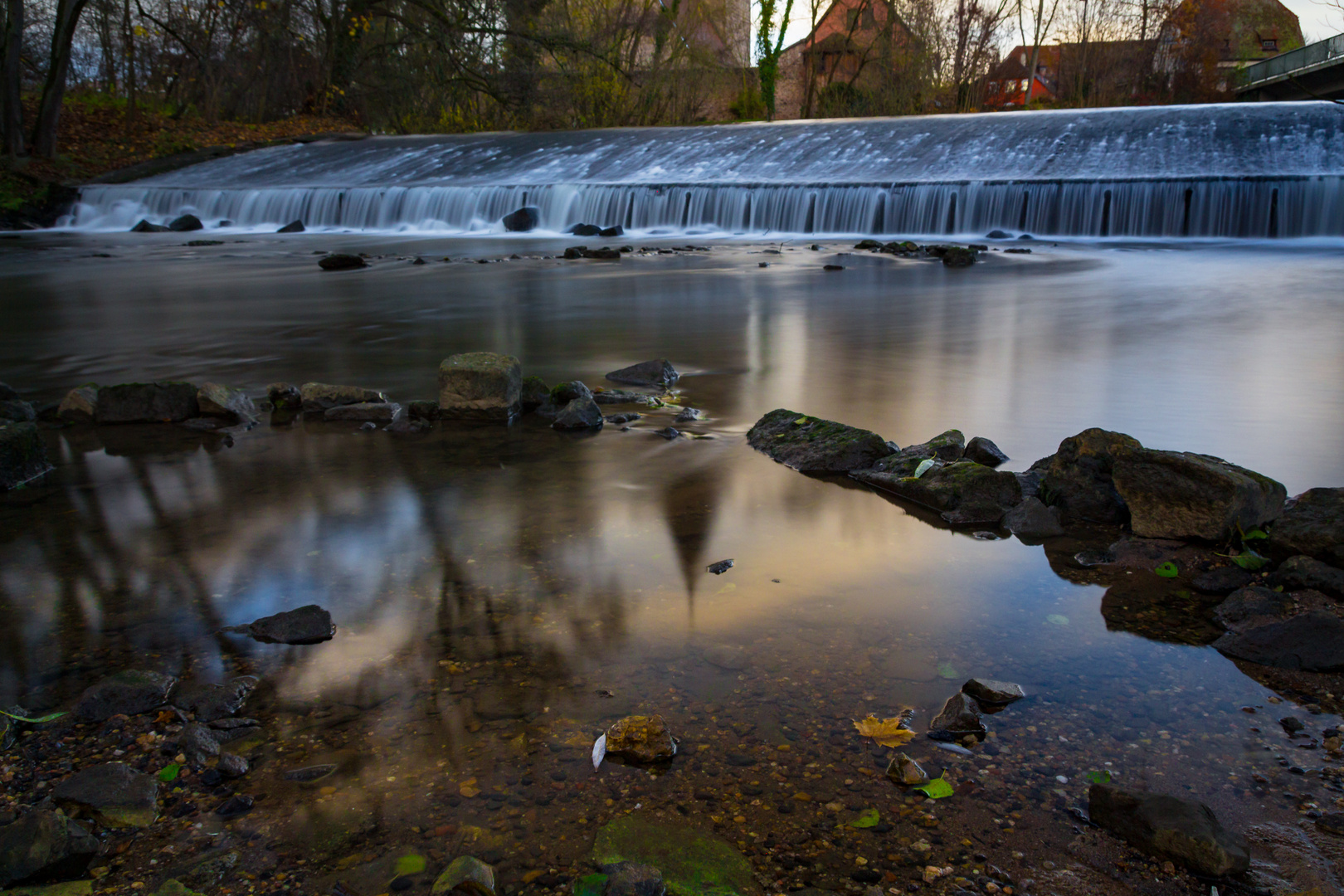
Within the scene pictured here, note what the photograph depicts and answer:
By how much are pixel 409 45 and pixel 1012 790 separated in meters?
30.4

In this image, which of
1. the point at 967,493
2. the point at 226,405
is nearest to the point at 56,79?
the point at 226,405

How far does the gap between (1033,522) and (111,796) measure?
2264 mm

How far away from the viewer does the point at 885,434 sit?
3.88 meters

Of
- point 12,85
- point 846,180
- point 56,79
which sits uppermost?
point 56,79

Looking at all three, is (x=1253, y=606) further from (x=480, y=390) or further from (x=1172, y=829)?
(x=480, y=390)

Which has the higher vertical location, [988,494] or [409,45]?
[409,45]

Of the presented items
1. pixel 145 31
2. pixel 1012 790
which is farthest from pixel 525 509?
pixel 145 31

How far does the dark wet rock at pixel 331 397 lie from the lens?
13.6ft

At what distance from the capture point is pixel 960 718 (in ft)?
5.48

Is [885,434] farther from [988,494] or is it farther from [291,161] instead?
[291,161]

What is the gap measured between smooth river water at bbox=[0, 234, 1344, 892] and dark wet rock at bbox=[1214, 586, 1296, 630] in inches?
6.9

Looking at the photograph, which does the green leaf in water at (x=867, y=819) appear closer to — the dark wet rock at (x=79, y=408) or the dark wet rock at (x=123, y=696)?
the dark wet rock at (x=123, y=696)

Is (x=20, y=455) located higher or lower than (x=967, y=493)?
lower

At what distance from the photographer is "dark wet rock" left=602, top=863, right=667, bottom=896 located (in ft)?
4.22
